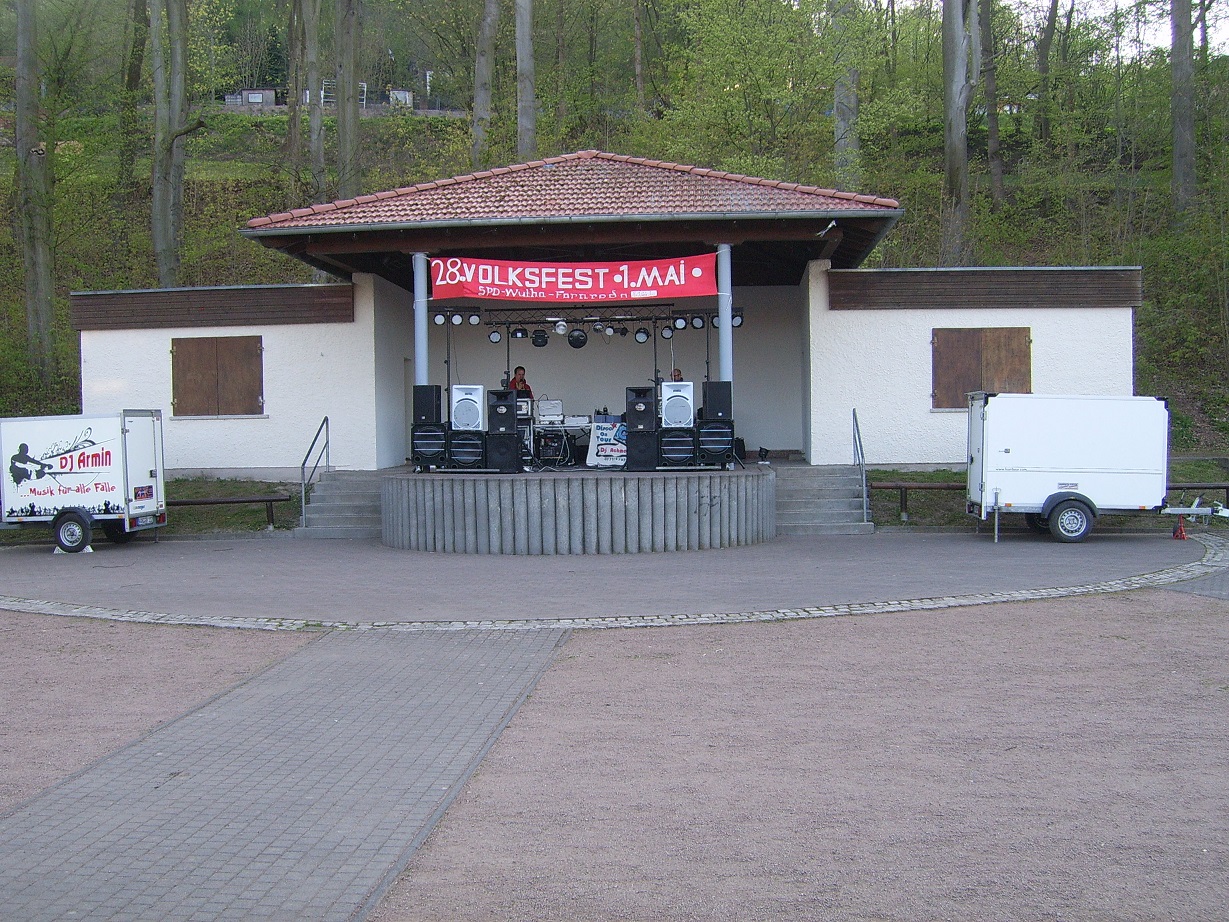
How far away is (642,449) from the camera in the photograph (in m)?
14.6

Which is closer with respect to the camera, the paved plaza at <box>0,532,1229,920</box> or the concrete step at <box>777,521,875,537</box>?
the paved plaza at <box>0,532,1229,920</box>

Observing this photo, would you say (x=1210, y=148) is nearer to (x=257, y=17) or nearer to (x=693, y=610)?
(x=693, y=610)

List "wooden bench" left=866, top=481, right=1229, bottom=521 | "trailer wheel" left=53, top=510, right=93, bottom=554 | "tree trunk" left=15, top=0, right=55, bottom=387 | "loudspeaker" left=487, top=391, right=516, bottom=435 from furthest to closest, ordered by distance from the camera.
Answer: "tree trunk" left=15, top=0, right=55, bottom=387, "wooden bench" left=866, top=481, right=1229, bottom=521, "trailer wheel" left=53, top=510, right=93, bottom=554, "loudspeaker" left=487, top=391, right=516, bottom=435

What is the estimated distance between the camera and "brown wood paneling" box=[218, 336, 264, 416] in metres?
18.3

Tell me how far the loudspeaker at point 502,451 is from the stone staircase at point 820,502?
380 centimetres

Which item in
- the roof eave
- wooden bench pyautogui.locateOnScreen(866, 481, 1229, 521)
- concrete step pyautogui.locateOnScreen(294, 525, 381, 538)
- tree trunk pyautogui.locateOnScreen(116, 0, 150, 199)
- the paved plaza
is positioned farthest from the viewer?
tree trunk pyautogui.locateOnScreen(116, 0, 150, 199)

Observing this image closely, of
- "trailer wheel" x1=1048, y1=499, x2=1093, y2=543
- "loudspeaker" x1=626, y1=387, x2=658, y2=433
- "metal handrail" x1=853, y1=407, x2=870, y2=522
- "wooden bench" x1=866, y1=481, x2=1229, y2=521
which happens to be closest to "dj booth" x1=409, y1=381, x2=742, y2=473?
"loudspeaker" x1=626, y1=387, x2=658, y2=433

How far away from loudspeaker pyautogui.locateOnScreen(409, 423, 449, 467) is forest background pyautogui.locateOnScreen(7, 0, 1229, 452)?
6.71 meters

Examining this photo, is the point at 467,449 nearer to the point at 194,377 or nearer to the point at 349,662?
the point at 194,377

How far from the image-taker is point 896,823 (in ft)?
15.1

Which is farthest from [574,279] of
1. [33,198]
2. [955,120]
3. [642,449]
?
[33,198]

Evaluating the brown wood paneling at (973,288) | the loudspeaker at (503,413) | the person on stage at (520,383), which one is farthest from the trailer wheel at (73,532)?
the brown wood paneling at (973,288)

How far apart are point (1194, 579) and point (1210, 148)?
2147cm

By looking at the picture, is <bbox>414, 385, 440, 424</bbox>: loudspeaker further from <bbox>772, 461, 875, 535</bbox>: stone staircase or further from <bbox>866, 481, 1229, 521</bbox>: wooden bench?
<bbox>866, 481, 1229, 521</bbox>: wooden bench
